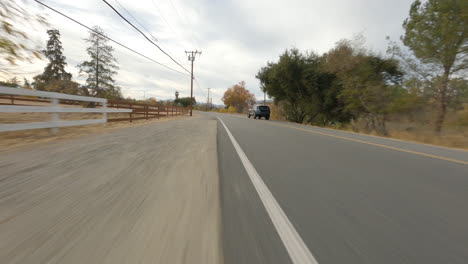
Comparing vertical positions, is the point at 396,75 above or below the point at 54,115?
above

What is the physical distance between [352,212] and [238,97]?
80177 mm

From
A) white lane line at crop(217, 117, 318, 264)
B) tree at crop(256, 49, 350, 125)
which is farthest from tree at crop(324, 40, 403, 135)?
white lane line at crop(217, 117, 318, 264)

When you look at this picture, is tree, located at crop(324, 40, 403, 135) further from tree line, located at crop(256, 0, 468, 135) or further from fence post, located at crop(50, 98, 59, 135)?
fence post, located at crop(50, 98, 59, 135)

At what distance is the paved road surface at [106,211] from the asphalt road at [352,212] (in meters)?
0.29

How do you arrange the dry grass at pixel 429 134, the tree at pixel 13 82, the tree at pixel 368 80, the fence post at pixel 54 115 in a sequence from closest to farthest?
the tree at pixel 13 82, the fence post at pixel 54 115, the dry grass at pixel 429 134, the tree at pixel 368 80

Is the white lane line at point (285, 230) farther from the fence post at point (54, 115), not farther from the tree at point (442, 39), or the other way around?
the tree at point (442, 39)

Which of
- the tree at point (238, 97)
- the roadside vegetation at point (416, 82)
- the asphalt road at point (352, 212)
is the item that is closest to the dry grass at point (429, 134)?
the roadside vegetation at point (416, 82)

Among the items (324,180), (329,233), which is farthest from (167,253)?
(324,180)

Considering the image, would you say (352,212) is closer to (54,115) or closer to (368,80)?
(54,115)

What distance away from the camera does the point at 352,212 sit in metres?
2.17

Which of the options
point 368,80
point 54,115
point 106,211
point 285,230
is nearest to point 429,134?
point 368,80

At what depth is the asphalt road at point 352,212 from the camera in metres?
1.53

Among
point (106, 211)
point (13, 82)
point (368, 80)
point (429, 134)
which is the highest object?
point (368, 80)

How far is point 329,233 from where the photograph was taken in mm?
1774
